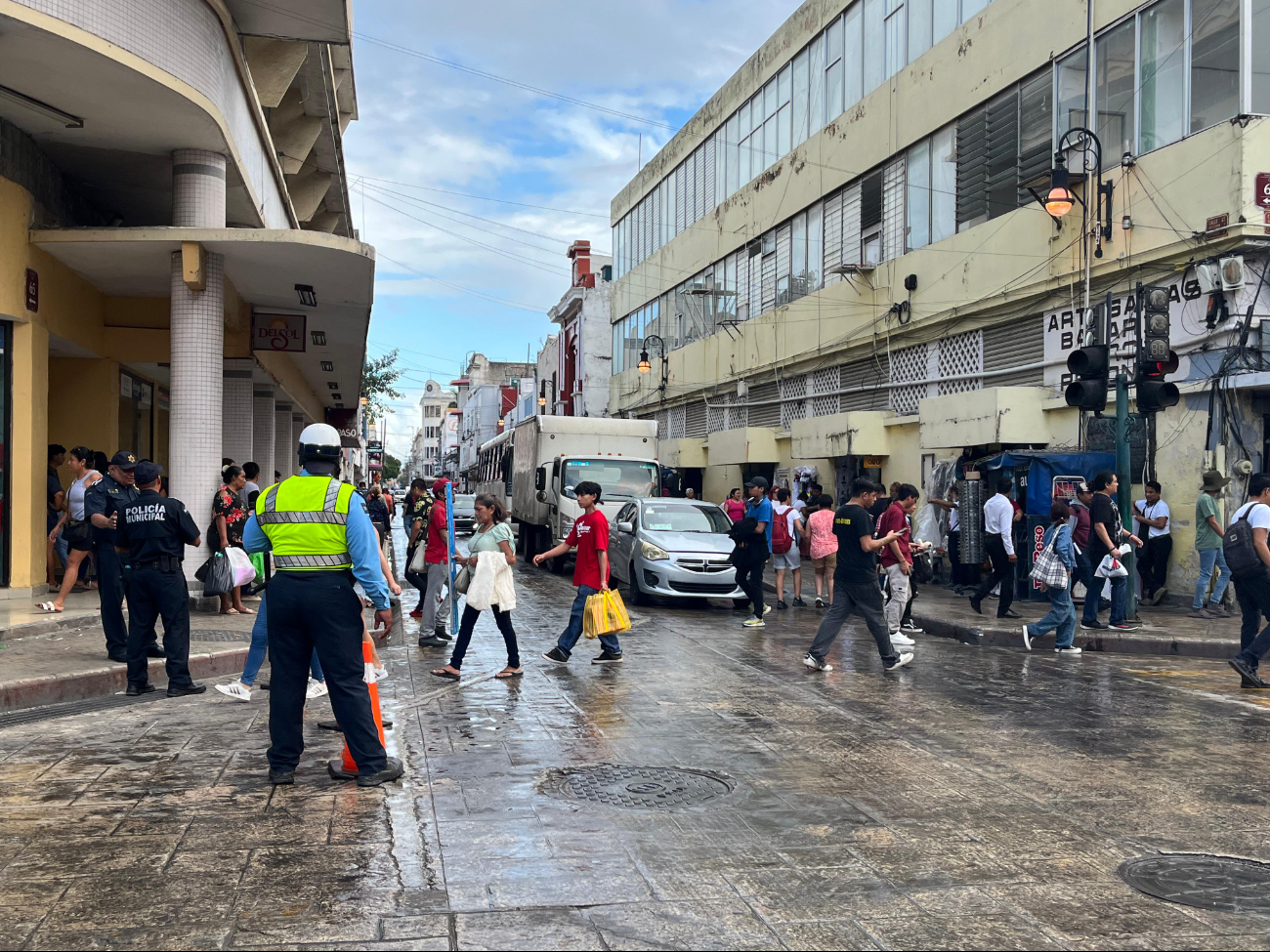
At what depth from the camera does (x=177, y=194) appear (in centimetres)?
1373

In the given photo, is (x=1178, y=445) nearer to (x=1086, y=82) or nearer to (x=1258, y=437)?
(x=1258, y=437)

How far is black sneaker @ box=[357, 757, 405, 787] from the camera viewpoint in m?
6.09

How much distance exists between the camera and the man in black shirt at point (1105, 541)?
12930 millimetres

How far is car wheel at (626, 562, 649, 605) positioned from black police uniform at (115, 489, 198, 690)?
28.3ft

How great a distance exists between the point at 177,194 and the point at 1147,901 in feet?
42.4

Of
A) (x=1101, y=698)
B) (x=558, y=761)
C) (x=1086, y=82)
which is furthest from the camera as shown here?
(x=1086, y=82)

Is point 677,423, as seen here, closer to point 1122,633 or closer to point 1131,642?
point 1122,633

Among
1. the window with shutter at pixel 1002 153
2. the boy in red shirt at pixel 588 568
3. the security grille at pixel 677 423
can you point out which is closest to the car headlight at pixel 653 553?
the boy in red shirt at pixel 588 568

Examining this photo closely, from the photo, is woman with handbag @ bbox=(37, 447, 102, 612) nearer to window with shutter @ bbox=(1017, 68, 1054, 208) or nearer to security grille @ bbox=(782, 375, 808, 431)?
window with shutter @ bbox=(1017, 68, 1054, 208)

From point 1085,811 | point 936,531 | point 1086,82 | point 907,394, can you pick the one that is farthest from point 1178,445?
point 1085,811

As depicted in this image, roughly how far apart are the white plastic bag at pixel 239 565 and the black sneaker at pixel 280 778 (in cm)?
564

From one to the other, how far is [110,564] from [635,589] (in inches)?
339

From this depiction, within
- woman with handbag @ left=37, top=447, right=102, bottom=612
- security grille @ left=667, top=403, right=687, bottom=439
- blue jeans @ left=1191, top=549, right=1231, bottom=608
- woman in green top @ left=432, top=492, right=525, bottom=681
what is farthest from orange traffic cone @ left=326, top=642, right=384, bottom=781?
security grille @ left=667, top=403, right=687, bottom=439

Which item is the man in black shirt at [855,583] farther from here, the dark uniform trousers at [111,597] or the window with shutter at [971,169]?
the window with shutter at [971,169]
